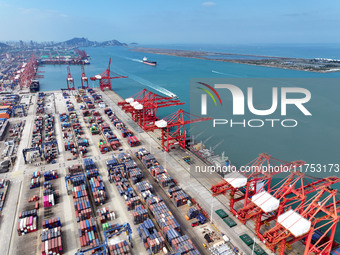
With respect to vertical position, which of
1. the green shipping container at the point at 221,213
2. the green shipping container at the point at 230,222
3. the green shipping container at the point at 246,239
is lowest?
the green shipping container at the point at 246,239

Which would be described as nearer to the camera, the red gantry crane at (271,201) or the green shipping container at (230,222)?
the red gantry crane at (271,201)

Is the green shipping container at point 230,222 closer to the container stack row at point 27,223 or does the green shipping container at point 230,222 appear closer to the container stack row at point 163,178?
the container stack row at point 163,178

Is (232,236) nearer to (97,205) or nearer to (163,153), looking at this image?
(97,205)

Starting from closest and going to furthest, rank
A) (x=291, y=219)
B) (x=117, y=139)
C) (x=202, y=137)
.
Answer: (x=291, y=219) < (x=117, y=139) < (x=202, y=137)

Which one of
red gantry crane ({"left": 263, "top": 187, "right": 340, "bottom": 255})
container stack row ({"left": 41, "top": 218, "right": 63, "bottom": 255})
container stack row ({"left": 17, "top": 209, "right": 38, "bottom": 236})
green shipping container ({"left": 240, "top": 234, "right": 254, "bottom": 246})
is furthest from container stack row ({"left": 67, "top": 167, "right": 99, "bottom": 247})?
red gantry crane ({"left": 263, "top": 187, "right": 340, "bottom": 255})

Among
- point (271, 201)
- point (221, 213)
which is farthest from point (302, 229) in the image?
point (221, 213)

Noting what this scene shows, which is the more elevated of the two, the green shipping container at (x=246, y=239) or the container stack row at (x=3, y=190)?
the container stack row at (x=3, y=190)

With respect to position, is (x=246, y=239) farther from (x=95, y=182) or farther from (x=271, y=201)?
(x=95, y=182)

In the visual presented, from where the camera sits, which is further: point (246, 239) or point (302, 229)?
point (246, 239)

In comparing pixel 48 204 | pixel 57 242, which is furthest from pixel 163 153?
pixel 57 242

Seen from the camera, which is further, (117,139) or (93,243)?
(117,139)

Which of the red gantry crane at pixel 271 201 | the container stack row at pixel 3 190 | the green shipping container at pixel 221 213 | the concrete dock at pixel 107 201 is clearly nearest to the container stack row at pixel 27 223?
the concrete dock at pixel 107 201
